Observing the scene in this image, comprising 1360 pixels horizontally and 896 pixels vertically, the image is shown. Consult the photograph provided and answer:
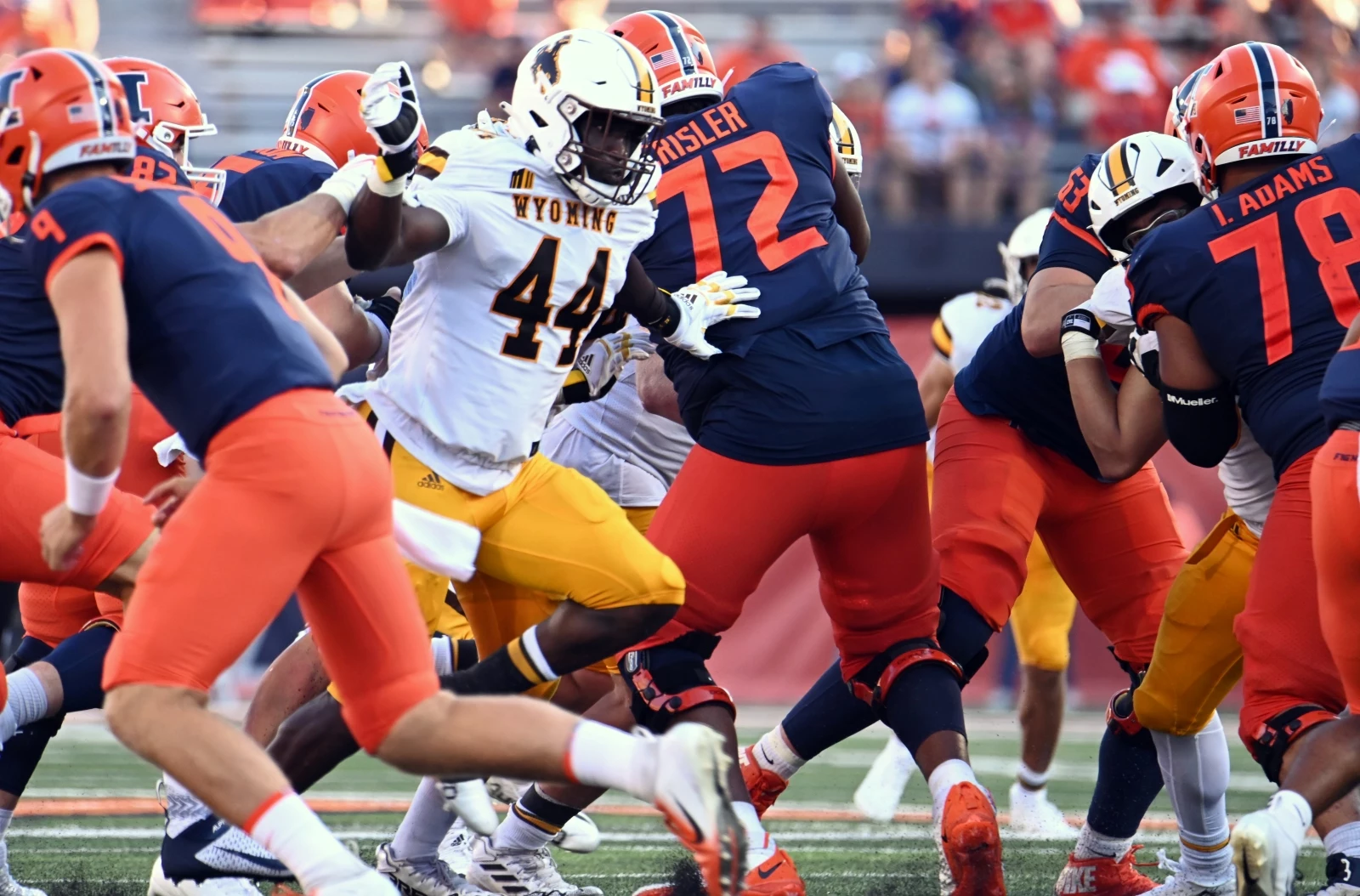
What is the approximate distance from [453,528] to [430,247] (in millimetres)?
661

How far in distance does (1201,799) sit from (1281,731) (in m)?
0.68

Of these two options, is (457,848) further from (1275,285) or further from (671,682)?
(1275,285)

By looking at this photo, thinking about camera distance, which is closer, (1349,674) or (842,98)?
(1349,674)

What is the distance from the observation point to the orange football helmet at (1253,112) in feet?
14.2

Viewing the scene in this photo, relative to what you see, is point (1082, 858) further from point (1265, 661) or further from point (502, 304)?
point (502, 304)

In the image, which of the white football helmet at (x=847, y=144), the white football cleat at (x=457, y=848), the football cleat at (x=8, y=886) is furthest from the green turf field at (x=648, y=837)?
the white football helmet at (x=847, y=144)

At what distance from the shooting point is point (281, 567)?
324 cm

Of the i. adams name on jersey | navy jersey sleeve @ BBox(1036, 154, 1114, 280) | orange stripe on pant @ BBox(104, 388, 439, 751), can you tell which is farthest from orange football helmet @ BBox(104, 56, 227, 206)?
navy jersey sleeve @ BBox(1036, 154, 1114, 280)

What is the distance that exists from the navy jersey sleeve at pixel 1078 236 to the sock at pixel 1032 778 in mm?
1967

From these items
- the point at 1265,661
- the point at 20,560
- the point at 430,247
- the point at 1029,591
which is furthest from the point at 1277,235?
the point at 20,560

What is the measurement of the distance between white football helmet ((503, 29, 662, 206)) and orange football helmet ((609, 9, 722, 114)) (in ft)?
2.15

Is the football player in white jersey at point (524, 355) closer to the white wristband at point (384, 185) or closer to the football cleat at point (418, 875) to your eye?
the white wristband at point (384, 185)

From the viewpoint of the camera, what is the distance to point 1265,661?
402 centimetres

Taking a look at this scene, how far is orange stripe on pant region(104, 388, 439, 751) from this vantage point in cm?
320
